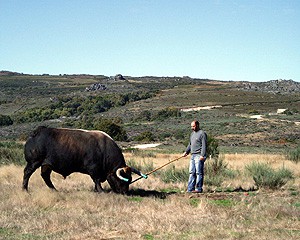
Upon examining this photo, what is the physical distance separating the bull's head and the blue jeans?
6.28 ft

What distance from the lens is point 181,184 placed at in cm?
1412

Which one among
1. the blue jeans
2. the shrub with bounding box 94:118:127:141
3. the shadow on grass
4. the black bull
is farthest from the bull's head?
the shrub with bounding box 94:118:127:141

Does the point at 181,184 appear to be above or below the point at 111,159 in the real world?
below

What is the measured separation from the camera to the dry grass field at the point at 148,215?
7723 mm

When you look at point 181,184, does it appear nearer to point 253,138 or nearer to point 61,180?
point 61,180

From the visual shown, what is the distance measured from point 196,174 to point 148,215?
3.94 meters

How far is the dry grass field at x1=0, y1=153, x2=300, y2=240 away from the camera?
772 cm

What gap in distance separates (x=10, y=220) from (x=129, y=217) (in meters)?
2.36

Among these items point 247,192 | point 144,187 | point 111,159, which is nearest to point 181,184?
point 144,187

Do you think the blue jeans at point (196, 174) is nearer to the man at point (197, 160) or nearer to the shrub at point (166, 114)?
the man at point (197, 160)

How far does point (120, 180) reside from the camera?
11.7m

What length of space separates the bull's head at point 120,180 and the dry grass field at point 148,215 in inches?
12.7

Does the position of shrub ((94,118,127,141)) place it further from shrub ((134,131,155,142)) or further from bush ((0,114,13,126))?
bush ((0,114,13,126))

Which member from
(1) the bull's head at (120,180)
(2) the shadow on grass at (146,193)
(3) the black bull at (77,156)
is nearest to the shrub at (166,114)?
(2) the shadow on grass at (146,193)
